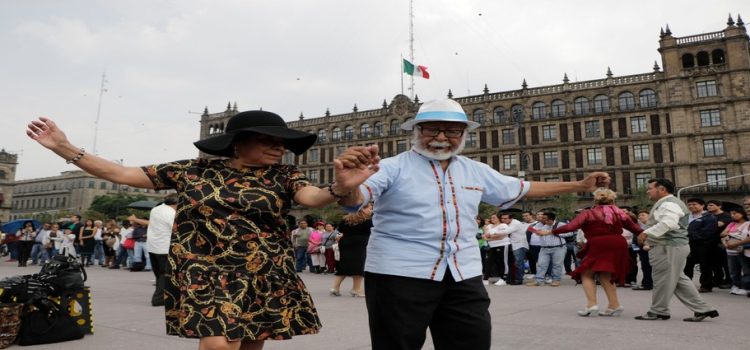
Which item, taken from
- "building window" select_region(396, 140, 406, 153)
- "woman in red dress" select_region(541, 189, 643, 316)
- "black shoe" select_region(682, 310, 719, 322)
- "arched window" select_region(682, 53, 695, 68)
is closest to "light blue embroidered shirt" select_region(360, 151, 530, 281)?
"woman in red dress" select_region(541, 189, 643, 316)

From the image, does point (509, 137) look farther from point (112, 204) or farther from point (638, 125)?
point (112, 204)

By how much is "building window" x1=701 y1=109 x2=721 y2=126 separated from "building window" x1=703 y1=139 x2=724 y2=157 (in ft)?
5.10

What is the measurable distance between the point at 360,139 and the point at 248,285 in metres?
60.3

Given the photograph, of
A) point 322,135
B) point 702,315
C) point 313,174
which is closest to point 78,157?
point 702,315

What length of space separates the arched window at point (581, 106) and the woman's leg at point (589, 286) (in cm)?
4875

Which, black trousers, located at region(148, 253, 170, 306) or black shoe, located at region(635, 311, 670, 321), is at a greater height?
black trousers, located at region(148, 253, 170, 306)

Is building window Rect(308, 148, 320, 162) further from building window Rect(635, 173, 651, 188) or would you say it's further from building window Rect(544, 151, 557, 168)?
building window Rect(635, 173, 651, 188)

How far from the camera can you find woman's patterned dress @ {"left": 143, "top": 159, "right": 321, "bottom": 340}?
91.0 inches

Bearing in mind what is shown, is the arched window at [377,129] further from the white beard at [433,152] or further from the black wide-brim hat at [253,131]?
the black wide-brim hat at [253,131]

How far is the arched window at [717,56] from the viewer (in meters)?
46.0

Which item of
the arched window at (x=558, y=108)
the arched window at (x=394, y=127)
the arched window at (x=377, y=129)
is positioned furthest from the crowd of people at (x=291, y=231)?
the arched window at (x=377, y=129)

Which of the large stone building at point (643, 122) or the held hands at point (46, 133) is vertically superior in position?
the large stone building at point (643, 122)

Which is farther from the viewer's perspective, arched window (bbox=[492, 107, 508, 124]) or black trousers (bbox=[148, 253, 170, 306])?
arched window (bbox=[492, 107, 508, 124])

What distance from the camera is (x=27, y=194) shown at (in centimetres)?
11900
